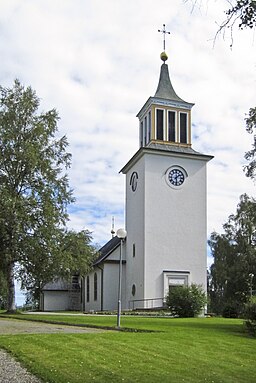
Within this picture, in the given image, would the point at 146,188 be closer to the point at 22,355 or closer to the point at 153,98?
the point at 153,98

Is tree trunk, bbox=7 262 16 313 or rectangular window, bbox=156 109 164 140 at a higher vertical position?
rectangular window, bbox=156 109 164 140

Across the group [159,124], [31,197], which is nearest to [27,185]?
[31,197]

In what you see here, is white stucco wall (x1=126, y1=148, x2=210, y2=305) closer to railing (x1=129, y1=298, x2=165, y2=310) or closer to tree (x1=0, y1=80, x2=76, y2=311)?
railing (x1=129, y1=298, x2=165, y2=310)

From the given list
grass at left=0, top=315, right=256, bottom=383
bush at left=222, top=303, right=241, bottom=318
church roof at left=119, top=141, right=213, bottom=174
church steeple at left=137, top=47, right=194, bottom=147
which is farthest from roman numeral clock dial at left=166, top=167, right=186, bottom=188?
grass at left=0, top=315, right=256, bottom=383

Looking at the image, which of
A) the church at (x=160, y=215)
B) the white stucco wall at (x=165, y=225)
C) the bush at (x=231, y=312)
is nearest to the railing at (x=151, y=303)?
the church at (x=160, y=215)

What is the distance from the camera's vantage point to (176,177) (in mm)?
41625

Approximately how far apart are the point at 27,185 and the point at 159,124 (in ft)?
54.6

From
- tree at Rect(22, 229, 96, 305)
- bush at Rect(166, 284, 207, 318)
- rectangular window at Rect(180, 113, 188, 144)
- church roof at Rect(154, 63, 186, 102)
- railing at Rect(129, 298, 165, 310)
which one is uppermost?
church roof at Rect(154, 63, 186, 102)

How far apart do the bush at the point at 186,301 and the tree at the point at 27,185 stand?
6.71 meters

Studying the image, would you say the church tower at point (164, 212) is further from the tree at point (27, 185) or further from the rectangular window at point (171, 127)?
the tree at point (27, 185)

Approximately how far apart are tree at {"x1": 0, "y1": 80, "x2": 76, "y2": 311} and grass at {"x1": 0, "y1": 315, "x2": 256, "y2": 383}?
15.7 m

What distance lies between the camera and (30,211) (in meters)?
28.9

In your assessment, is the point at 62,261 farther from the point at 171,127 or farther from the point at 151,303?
the point at 171,127

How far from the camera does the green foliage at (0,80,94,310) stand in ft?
93.1
